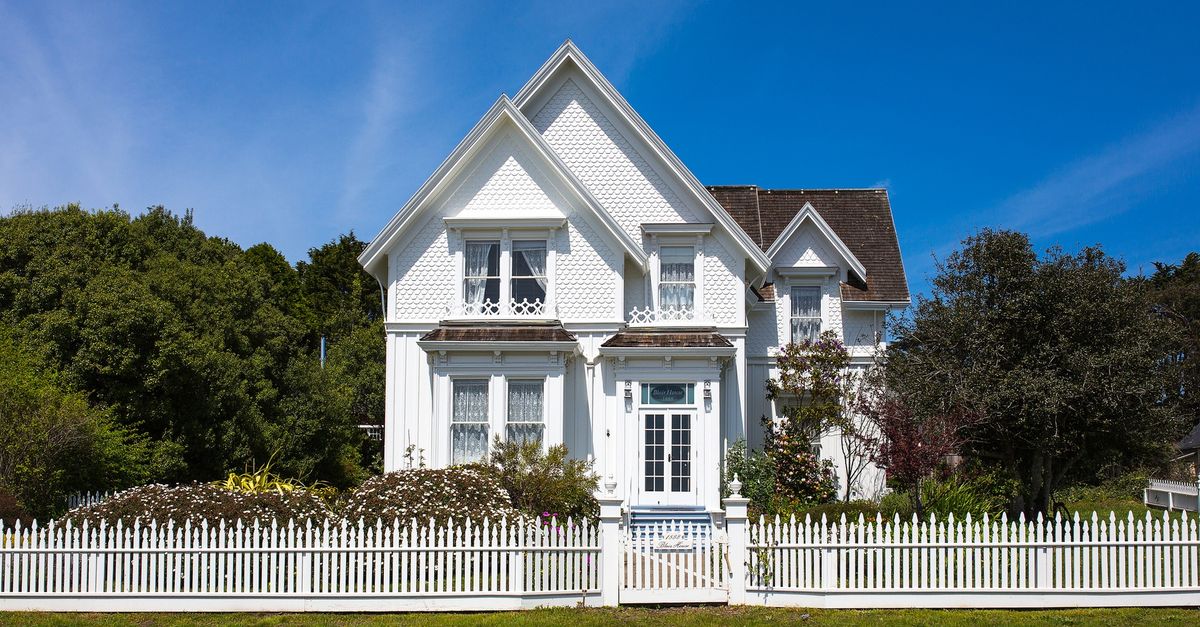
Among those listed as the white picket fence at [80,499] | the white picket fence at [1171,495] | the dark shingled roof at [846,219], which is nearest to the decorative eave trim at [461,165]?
the dark shingled roof at [846,219]

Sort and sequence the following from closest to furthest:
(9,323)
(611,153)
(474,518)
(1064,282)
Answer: (474,518) < (1064,282) < (611,153) < (9,323)

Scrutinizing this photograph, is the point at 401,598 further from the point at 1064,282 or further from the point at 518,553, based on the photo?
the point at 1064,282

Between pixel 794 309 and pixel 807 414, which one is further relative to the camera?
pixel 794 309

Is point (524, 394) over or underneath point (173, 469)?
over

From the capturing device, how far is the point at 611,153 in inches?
943

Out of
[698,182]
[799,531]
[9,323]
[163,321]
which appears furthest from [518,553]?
[9,323]

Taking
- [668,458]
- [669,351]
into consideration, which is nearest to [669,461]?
[668,458]

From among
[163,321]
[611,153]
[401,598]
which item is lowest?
[401,598]

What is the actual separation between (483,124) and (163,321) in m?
8.97

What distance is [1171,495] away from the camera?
29281 millimetres

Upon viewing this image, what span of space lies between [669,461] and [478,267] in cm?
597

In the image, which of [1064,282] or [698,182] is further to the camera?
[698,182]

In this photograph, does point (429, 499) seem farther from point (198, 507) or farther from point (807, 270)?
point (807, 270)

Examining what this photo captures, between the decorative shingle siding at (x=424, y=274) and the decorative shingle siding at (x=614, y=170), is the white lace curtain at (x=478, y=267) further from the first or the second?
the decorative shingle siding at (x=614, y=170)
